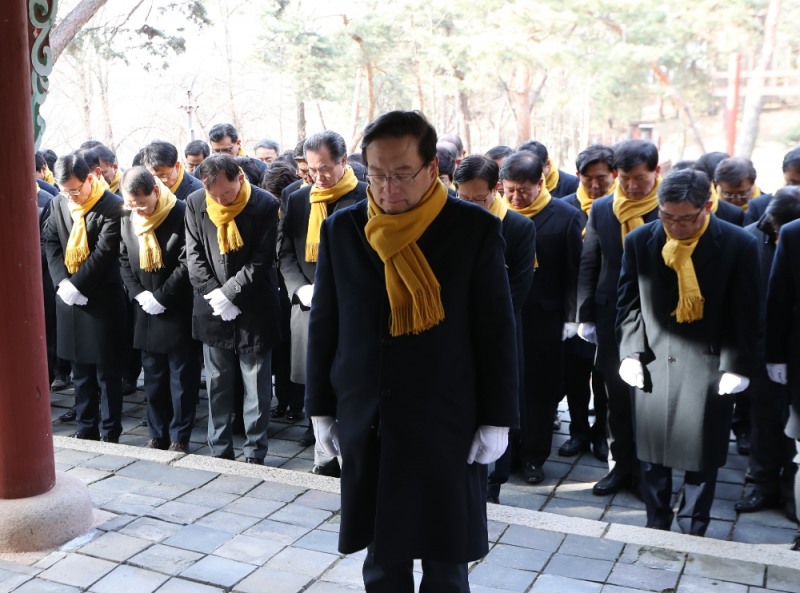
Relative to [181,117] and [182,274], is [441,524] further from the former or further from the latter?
[181,117]

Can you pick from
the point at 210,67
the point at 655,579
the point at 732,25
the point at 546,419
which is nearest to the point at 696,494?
the point at 655,579

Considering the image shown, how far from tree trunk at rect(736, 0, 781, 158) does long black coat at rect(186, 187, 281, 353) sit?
1354 centimetres

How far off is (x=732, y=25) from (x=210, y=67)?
1203cm

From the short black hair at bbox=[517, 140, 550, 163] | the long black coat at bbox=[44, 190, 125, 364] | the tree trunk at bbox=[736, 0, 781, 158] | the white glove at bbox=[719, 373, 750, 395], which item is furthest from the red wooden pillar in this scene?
the tree trunk at bbox=[736, 0, 781, 158]

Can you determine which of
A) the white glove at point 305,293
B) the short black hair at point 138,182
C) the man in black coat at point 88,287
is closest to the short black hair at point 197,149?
the man in black coat at point 88,287

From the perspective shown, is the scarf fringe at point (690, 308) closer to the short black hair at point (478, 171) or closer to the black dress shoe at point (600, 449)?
the short black hair at point (478, 171)

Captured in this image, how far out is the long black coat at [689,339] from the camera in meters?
3.76

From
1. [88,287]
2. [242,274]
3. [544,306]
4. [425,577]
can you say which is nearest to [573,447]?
[544,306]

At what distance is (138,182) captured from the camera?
496cm

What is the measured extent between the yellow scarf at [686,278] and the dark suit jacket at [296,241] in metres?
1.87

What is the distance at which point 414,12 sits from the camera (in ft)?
59.7

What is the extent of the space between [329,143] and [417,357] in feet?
8.14

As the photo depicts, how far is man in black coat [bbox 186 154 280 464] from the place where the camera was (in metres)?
4.86

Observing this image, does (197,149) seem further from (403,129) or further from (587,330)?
(403,129)
